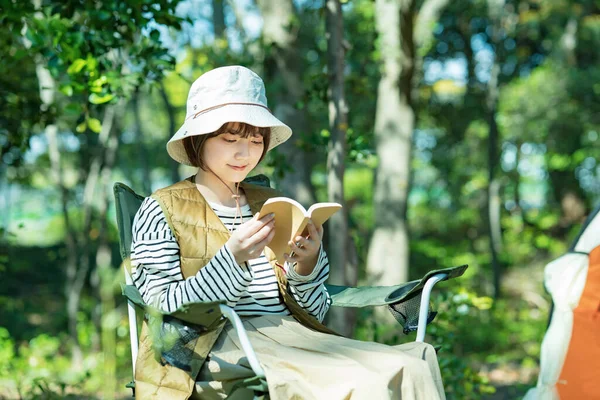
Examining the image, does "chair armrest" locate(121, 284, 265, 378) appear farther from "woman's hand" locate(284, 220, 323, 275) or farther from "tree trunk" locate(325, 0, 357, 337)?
"tree trunk" locate(325, 0, 357, 337)

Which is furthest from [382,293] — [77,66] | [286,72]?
[286,72]

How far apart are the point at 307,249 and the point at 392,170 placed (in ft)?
12.9

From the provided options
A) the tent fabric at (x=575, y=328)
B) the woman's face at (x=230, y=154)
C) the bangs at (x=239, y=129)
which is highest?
the bangs at (x=239, y=129)

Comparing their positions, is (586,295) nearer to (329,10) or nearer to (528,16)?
(329,10)

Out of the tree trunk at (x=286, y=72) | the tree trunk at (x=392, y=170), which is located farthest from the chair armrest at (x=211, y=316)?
the tree trunk at (x=392, y=170)

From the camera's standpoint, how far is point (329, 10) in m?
3.44

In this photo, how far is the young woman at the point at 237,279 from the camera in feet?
6.43

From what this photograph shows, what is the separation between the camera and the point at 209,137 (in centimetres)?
231

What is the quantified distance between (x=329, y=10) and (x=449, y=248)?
945cm

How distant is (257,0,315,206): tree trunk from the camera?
14.2 feet

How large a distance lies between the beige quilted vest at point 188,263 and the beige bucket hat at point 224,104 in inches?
7.4

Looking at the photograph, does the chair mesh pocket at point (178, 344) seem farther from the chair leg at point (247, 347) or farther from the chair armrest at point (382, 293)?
the chair armrest at point (382, 293)

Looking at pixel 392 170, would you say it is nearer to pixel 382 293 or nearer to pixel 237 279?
pixel 382 293

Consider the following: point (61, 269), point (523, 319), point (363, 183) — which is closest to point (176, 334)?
point (523, 319)
